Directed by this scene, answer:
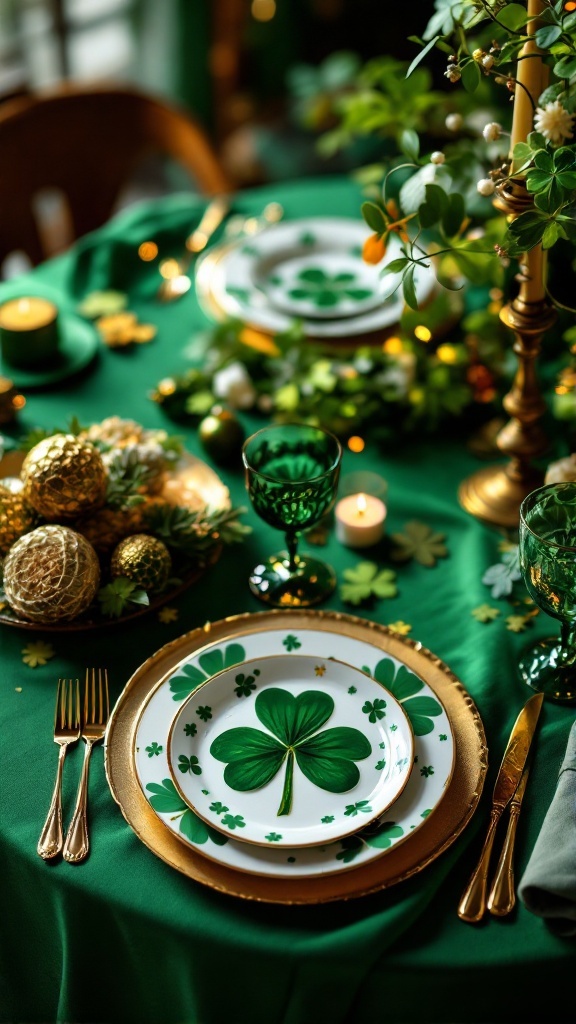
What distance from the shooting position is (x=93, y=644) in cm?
100

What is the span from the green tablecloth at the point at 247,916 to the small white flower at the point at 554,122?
449mm

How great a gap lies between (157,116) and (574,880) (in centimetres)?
166

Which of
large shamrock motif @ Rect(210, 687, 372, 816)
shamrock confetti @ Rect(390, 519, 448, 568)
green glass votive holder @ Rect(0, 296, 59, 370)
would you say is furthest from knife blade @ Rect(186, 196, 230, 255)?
large shamrock motif @ Rect(210, 687, 372, 816)

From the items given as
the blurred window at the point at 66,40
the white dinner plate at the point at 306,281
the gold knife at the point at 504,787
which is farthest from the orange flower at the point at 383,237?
the blurred window at the point at 66,40

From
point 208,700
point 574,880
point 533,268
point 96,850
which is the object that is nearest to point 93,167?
point 533,268

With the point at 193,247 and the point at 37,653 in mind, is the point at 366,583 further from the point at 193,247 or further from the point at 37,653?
the point at 193,247

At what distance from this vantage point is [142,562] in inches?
39.4

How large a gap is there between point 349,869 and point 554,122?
26.2 inches

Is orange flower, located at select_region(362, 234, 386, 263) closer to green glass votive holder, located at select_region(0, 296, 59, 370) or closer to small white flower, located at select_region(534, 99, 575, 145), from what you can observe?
small white flower, located at select_region(534, 99, 575, 145)

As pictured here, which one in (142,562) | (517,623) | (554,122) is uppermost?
(554,122)

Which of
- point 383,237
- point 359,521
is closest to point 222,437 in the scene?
point 359,521

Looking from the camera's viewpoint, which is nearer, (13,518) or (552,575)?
(552,575)

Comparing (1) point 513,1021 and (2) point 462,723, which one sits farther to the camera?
(2) point 462,723

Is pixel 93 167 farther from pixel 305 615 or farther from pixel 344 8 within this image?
pixel 344 8
